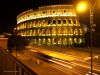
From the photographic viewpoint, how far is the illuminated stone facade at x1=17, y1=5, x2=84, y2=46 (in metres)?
111

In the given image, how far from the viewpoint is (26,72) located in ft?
11.2

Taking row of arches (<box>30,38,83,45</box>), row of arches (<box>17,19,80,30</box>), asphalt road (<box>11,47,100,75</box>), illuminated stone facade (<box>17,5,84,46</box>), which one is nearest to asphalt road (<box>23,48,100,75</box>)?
asphalt road (<box>11,47,100,75</box>)

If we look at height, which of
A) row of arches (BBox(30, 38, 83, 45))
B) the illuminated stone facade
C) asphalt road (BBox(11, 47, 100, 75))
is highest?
the illuminated stone facade

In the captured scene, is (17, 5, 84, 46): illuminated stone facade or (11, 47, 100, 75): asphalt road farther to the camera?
(17, 5, 84, 46): illuminated stone facade

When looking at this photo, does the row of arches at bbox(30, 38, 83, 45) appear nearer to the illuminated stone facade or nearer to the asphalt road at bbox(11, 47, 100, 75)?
the illuminated stone facade

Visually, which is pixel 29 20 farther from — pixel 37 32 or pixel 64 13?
pixel 64 13

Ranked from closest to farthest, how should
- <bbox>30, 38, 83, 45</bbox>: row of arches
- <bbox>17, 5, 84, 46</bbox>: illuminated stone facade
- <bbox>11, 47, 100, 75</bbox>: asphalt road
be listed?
<bbox>11, 47, 100, 75</bbox>: asphalt road < <bbox>17, 5, 84, 46</bbox>: illuminated stone facade < <bbox>30, 38, 83, 45</bbox>: row of arches

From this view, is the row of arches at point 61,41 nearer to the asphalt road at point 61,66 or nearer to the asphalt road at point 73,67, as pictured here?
the asphalt road at point 61,66

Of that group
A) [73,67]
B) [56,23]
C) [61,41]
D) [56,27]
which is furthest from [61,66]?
[56,23]

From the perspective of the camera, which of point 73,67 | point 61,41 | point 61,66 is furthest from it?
point 61,41

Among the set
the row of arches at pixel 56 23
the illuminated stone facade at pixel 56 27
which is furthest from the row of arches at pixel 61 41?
the row of arches at pixel 56 23

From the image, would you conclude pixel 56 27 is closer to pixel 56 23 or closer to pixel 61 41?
pixel 56 23

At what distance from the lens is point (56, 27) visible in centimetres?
11106

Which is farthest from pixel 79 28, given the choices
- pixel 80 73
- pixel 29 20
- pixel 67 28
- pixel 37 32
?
pixel 80 73
